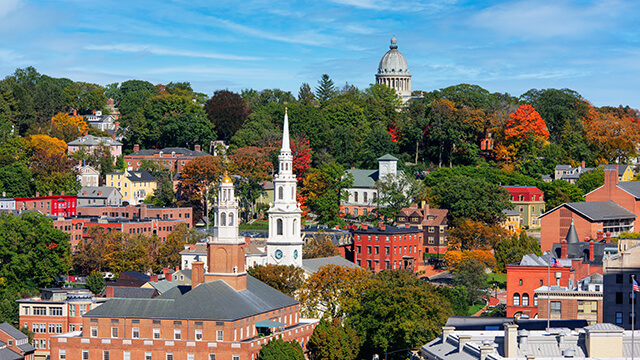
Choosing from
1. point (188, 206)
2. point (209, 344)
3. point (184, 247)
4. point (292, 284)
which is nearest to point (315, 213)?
point (188, 206)

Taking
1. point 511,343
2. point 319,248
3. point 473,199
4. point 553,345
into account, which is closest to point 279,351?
point 511,343

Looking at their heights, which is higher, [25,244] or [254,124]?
[254,124]

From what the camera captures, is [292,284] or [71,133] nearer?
[292,284]

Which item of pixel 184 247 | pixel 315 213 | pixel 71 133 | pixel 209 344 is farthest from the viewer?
pixel 71 133

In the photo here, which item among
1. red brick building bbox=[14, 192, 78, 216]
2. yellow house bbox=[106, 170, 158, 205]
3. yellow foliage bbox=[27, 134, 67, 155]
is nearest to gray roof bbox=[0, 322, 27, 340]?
red brick building bbox=[14, 192, 78, 216]

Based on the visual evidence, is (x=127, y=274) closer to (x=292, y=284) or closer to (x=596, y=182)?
(x=292, y=284)

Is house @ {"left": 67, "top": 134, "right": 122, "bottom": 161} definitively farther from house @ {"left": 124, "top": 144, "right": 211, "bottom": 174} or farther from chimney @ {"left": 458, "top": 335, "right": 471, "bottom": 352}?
chimney @ {"left": 458, "top": 335, "right": 471, "bottom": 352}

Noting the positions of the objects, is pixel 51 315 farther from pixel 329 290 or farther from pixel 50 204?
pixel 50 204
